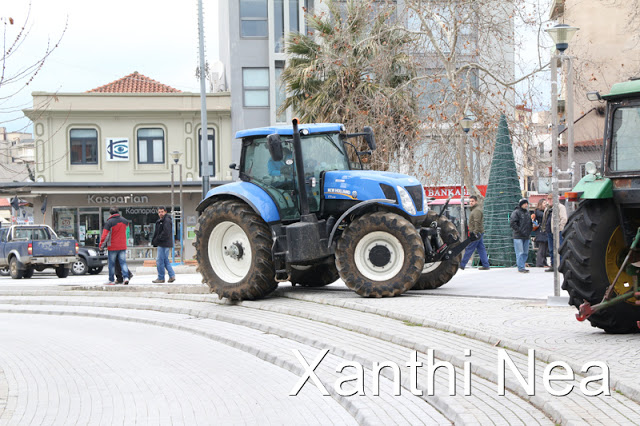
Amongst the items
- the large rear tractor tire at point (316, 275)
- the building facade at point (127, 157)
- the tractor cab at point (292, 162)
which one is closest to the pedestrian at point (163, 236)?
the large rear tractor tire at point (316, 275)

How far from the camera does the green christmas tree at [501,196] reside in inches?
960

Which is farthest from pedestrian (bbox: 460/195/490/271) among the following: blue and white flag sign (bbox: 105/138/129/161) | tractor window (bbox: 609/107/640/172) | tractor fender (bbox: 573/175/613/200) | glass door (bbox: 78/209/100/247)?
glass door (bbox: 78/209/100/247)

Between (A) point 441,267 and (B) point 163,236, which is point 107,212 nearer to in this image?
(B) point 163,236

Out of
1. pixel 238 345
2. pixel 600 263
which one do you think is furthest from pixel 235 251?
pixel 600 263

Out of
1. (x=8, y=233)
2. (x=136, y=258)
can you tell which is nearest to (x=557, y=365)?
(x=8, y=233)

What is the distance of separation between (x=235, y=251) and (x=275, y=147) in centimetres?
197

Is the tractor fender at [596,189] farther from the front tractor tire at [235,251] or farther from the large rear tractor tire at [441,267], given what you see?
the front tractor tire at [235,251]

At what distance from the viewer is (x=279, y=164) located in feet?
50.9

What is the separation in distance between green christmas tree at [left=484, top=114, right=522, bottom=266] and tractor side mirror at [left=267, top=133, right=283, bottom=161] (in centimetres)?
1133

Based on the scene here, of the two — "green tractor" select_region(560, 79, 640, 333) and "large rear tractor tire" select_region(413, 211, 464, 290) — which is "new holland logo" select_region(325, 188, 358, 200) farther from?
"green tractor" select_region(560, 79, 640, 333)

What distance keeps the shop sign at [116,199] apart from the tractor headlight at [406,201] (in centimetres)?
2872

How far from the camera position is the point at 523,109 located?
83.1 ft

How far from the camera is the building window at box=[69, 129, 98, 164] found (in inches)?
1657

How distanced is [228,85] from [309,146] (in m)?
31.0
